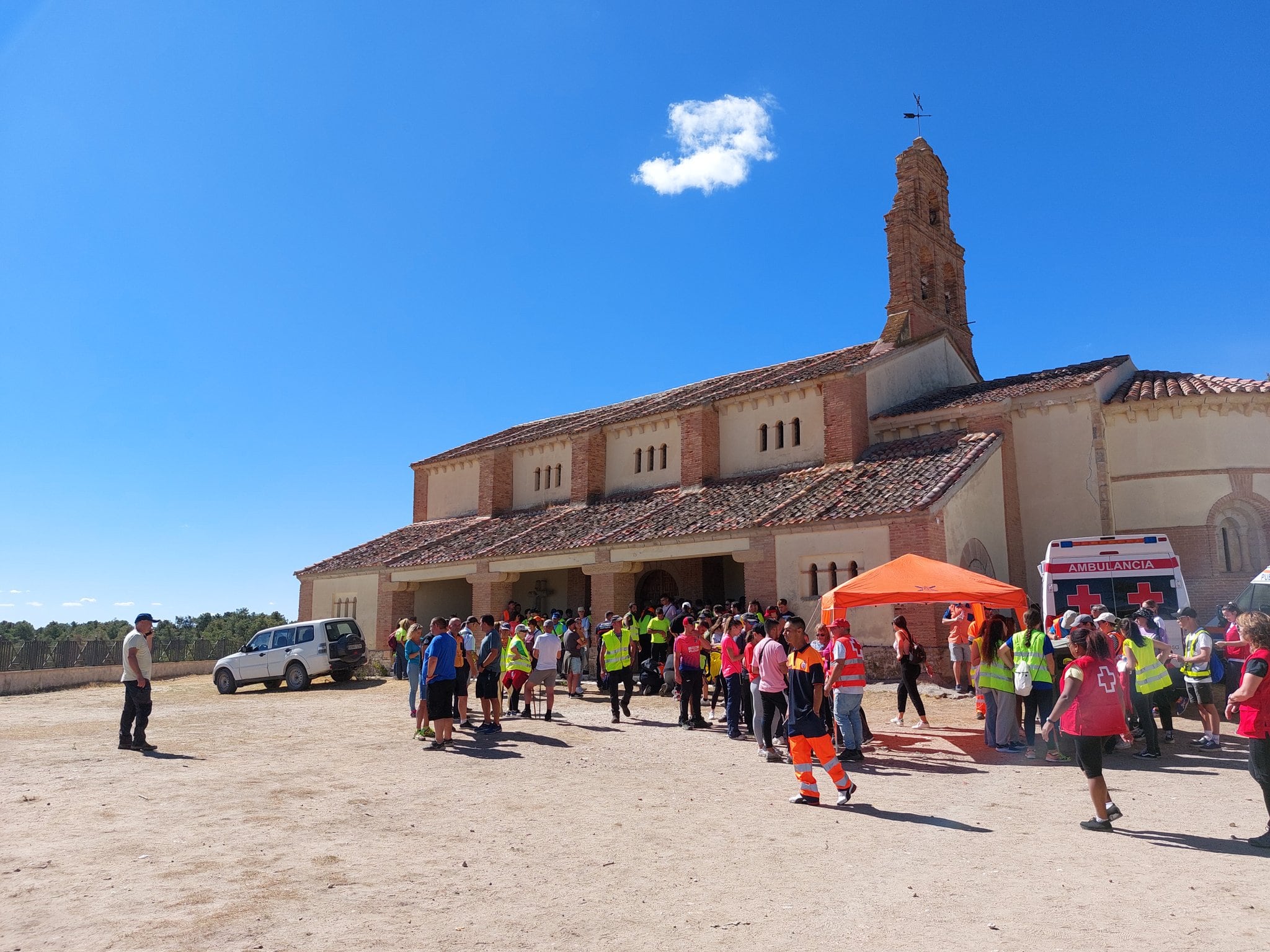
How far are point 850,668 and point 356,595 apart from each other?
73.2 ft

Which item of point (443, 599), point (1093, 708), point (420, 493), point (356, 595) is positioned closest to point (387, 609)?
point (356, 595)

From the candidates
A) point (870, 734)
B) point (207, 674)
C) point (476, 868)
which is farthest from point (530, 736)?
point (207, 674)

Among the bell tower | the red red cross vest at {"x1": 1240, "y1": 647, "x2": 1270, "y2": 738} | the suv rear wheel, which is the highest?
the bell tower

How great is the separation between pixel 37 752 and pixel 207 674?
21593mm

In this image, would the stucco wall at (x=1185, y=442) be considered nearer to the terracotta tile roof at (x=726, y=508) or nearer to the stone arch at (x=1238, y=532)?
the stone arch at (x=1238, y=532)

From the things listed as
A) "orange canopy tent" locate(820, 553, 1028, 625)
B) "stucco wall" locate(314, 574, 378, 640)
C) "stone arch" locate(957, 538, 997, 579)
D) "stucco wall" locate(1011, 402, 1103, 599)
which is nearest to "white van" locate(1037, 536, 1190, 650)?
"orange canopy tent" locate(820, 553, 1028, 625)

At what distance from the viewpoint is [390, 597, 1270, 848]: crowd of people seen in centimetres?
658

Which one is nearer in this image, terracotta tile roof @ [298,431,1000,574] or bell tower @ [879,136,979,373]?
terracotta tile roof @ [298,431,1000,574]

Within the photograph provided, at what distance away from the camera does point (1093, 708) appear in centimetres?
645

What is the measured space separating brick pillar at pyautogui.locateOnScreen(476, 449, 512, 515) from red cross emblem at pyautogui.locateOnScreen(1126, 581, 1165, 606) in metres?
21.2

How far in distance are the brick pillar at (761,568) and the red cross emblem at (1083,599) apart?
21.2 feet

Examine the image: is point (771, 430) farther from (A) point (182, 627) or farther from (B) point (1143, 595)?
(A) point (182, 627)

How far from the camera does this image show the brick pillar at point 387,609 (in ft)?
90.6

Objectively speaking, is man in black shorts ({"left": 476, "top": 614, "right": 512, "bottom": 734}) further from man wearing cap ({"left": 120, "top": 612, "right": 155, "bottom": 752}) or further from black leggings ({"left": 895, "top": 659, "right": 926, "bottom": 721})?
black leggings ({"left": 895, "top": 659, "right": 926, "bottom": 721})
